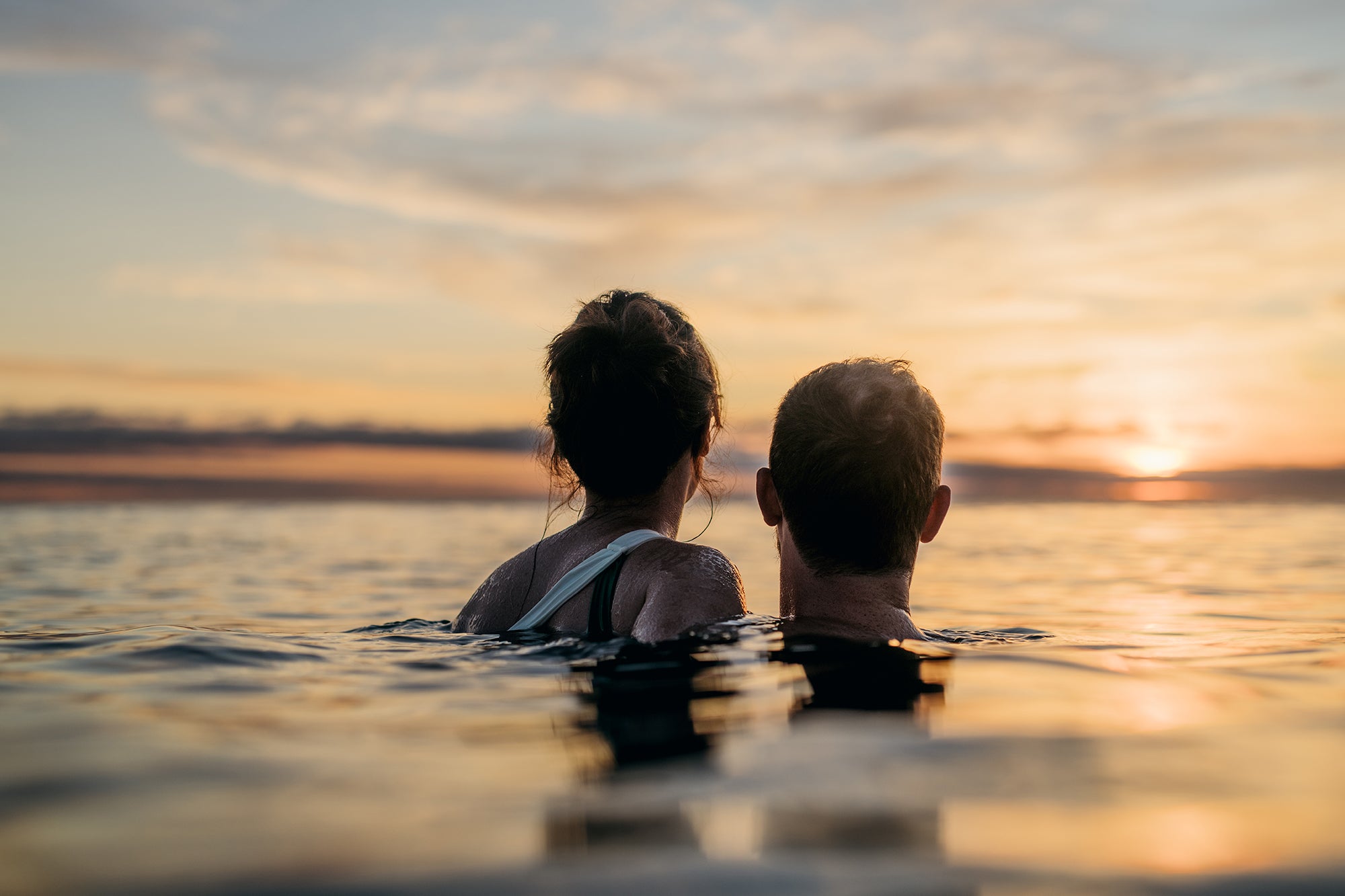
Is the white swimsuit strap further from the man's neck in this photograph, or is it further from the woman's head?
the man's neck

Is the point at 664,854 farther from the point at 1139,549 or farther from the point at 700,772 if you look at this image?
the point at 1139,549

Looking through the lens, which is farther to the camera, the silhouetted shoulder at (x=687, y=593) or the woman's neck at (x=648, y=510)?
the woman's neck at (x=648, y=510)

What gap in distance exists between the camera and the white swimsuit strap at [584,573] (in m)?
4.00

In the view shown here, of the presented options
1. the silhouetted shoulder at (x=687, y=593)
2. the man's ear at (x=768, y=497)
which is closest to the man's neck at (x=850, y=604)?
the man's ear at (x=768, y=497)

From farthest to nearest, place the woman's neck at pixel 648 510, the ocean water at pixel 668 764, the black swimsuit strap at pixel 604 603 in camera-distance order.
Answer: the woman's neck at pixel 648 510, the black swimsuit strap at pixel 604 603, the ocean water at pixel 668 764

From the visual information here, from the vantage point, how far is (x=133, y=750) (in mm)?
2445

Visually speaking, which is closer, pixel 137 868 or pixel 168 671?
pixel 137 868

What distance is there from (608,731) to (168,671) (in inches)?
79.6

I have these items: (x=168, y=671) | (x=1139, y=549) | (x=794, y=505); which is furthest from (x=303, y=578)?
(x=1139, y=549)

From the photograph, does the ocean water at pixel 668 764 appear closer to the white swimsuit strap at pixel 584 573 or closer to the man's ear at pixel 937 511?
the white swimsuit strap at pixel 584 573

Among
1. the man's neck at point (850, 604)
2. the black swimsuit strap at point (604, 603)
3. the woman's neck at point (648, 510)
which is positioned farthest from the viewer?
the woman's neck at point (648, 510)

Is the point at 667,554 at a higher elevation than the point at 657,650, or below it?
Answer: higher

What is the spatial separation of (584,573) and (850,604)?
3.71 feet

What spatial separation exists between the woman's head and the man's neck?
2.40 ft
